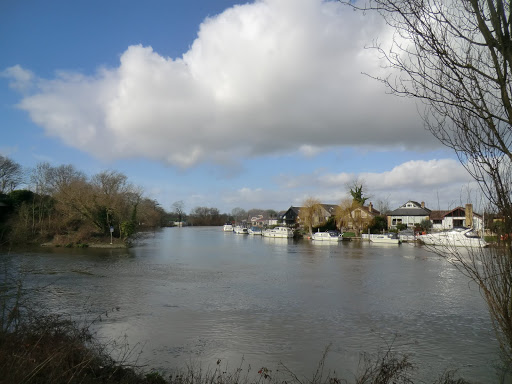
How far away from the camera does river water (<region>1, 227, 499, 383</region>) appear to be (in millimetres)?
8664

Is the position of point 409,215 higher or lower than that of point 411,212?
lower

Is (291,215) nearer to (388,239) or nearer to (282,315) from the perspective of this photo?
(388,239)

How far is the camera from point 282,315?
1240 cm

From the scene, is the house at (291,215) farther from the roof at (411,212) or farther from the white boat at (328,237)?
the white boat at (328,237)

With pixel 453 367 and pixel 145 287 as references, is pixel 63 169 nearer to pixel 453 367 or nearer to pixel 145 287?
pixel 145 287

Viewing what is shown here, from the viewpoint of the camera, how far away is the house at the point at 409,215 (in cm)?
6281

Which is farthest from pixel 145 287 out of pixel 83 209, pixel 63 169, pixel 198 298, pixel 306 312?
pixel 63 169

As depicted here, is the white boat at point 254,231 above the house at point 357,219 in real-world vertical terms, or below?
below

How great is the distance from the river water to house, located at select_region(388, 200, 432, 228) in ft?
140

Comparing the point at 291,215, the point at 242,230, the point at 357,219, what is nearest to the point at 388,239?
the point at 357,219

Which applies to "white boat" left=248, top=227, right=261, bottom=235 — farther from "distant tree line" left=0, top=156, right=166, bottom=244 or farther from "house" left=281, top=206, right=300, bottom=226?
"distant tree line" left=0, top=156, right=166, bottom=244

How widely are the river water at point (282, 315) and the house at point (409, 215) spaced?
42.6 meters

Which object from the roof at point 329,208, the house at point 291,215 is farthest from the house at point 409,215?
the house at point 291,215

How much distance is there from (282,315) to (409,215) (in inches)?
2210
